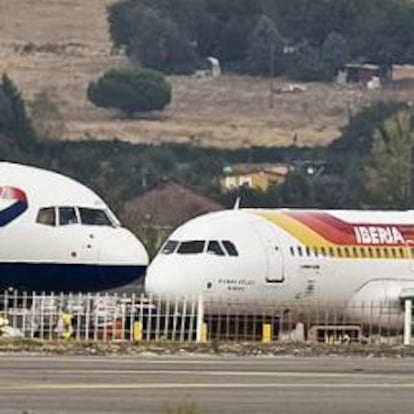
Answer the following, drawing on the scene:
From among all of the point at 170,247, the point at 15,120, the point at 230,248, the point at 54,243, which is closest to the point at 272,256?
the point at 230,248

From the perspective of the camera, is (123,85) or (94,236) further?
(123,85)

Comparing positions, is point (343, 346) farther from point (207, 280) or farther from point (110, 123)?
point (110, 123)

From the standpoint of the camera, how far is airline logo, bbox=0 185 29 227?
2256 inches

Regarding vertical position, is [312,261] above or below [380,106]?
below

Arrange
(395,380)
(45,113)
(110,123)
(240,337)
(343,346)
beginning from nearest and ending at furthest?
(395,380) → (343,346) → (240,337) → (45,113) → (110,123)

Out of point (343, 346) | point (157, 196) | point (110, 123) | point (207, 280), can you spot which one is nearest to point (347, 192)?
point (157, 196)

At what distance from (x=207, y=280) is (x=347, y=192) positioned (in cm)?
7083

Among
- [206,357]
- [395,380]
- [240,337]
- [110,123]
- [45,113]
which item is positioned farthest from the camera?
[110,123]

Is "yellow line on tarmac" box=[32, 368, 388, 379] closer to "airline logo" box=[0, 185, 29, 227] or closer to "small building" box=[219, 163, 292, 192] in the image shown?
"airline logo" box=[0, 185, 29, 227]

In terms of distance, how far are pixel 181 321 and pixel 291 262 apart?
183 inches

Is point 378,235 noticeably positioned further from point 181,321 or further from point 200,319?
point 200,319

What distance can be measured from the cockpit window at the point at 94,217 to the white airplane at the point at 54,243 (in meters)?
0.02

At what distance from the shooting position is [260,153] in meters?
175

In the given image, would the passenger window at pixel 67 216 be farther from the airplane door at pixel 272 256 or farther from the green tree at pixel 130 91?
the green tree at pixel 130 91
